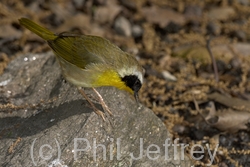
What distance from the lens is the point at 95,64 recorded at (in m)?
4.43

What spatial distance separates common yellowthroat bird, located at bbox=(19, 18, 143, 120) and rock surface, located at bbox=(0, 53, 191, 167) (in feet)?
0.45

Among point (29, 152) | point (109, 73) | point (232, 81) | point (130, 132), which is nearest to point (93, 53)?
point (109, 73)

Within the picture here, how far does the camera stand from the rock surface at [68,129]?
377cm

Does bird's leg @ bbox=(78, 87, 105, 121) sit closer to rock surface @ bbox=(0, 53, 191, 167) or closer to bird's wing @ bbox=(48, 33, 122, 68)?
rock surface @ bbox=(0, 53, 191, 167)

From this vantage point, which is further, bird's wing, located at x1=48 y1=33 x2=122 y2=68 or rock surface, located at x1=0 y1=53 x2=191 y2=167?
bird's wing, located at x1=48 y1=33 x2=122 y2=68

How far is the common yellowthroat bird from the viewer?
167 inches

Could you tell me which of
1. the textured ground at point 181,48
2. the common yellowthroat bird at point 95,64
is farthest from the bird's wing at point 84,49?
the textured ground at point 181,48

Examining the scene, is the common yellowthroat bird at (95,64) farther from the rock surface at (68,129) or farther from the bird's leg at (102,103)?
the rock surface at (68,129)

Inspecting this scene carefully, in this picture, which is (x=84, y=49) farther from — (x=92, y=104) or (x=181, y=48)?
(x=181, y=48)

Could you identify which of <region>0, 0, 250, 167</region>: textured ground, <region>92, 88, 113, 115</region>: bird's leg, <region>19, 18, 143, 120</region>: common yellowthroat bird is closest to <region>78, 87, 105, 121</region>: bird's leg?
<region>19, 18, 143, 120</region>: common yellowthroat bird

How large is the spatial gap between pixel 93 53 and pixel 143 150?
114 centimetres

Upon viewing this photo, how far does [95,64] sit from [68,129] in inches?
29.8

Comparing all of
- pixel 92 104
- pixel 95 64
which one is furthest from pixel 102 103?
pixel 95 64

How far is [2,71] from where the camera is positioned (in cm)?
552
